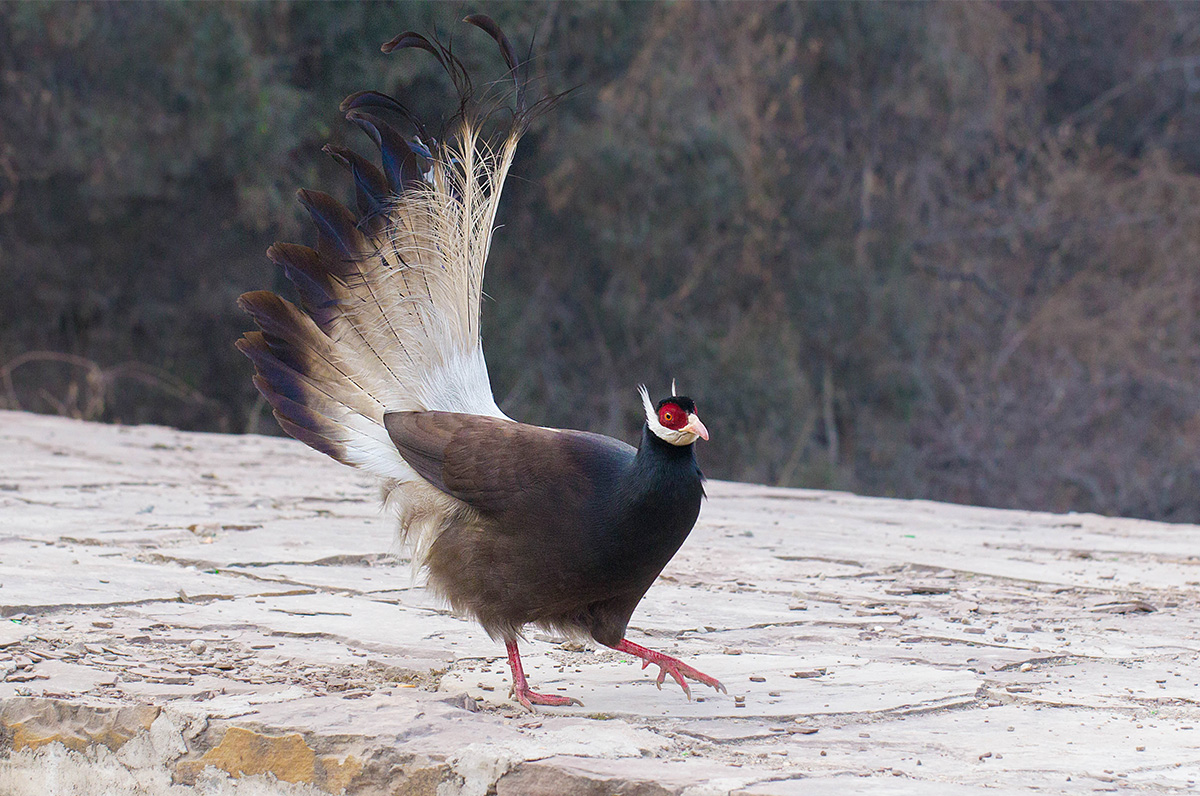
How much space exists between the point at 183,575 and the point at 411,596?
1.96 feet

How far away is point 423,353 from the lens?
3.01m

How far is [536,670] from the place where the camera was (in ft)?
8.92

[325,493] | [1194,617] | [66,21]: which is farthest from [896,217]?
[1194,617]

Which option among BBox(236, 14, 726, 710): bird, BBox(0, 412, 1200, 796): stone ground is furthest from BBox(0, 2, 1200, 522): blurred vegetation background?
BBox(236, 14, 726, 710): bird

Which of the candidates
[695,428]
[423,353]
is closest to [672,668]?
[695,428]

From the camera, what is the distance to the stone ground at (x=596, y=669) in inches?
79.9

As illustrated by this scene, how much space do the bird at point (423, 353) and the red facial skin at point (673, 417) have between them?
152mm

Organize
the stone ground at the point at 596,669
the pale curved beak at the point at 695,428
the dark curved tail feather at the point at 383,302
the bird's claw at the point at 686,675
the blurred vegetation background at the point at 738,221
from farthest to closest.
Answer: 1. the blurred vegetation background at the point at 738,221
2. the dark curved tail feather at the point at 383,302
3. the bird's claw at the point at 686,675
4. the pale curved beak at the point at 695,428
5. the stone ground at the point at 596,669

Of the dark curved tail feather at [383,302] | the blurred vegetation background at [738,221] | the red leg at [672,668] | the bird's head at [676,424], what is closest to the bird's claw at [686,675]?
the red leg at [672,668]

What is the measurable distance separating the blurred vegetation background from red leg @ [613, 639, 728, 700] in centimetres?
652

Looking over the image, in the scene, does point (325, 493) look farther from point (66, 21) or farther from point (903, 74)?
point (903, 74)

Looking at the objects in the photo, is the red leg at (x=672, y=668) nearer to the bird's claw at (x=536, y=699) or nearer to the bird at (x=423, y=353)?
the bird at (x=423, y=353)

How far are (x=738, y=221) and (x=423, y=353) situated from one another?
8.21 meters

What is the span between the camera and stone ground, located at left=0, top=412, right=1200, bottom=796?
2.03 meters
